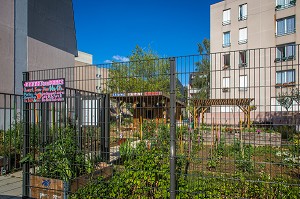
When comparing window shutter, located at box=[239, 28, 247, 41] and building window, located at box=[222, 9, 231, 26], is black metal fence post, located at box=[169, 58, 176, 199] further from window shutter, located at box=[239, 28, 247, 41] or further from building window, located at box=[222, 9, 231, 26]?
building window, located at box=[222, 9, 231, 26]

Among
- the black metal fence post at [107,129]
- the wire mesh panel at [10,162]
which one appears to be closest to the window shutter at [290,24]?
the black metal fence post at [107,129]

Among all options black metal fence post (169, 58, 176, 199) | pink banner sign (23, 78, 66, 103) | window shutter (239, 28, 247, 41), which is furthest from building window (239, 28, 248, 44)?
pink banner sign (23, 78, 66, 103)

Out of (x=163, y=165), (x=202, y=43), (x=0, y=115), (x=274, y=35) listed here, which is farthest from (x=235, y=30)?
(x=163, y=165)

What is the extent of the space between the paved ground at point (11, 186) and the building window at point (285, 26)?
28610 mm

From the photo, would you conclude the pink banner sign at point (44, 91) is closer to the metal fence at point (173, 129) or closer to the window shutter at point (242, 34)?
the metal fence at point (173, 129)

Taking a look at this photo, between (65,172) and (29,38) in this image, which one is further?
(29,38)

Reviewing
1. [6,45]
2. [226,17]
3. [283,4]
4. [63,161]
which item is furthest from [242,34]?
[63,161]

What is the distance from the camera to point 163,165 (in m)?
4.24

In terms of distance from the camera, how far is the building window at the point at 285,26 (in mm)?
25494

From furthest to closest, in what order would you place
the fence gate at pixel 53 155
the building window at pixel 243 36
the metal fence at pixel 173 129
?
the building window at pixel 243 36, the fence gate at pixel 53 155, the metal fence at pixel 173 129

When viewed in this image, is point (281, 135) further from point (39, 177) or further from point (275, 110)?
point (39, 177)

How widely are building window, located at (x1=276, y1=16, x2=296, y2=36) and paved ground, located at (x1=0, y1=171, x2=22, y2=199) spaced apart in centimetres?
2861

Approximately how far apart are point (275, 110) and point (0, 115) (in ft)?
49.1

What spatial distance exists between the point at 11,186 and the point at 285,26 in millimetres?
29436
